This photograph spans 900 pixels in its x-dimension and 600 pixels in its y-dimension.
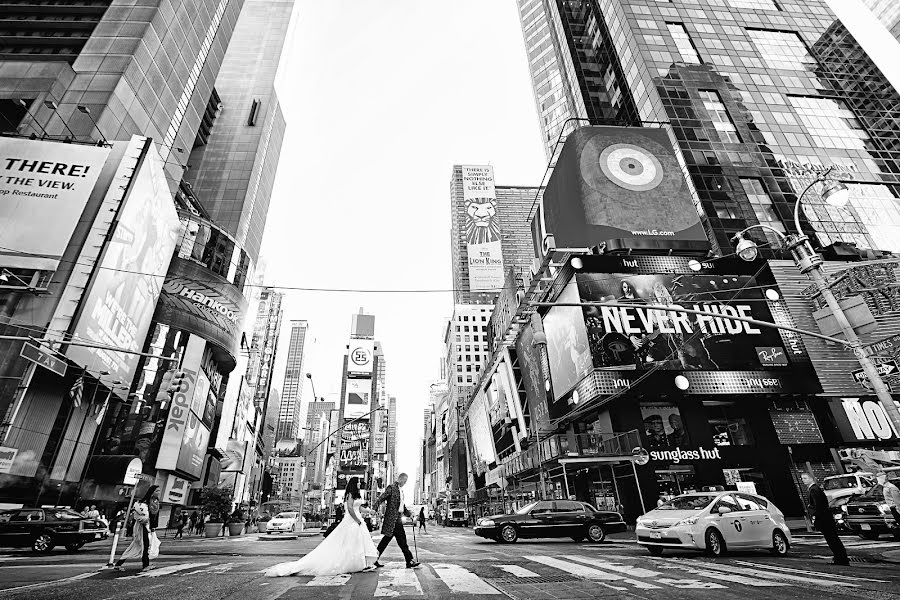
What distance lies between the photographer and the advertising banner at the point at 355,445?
376ft

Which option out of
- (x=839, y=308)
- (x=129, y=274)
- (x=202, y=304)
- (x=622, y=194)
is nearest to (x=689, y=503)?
(x=839, y=308)

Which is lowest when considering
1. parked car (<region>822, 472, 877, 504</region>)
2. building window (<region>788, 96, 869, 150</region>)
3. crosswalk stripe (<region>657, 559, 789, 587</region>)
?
crosswalk stripe (<region>657, 559, 789, 587</region>)

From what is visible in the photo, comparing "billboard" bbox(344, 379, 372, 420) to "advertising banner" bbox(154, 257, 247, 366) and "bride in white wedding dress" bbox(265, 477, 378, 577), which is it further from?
"bride in white wedding dress" bbox(265, 477, 378, 577)

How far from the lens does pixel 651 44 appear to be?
51.0 m

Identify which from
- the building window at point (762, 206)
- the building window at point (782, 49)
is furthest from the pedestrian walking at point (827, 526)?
the building window at point (782, 49)

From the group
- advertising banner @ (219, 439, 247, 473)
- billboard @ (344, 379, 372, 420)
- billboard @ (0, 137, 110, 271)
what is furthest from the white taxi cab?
billboard @ (344, 379, 372, 420)

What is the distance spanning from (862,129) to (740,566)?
62.1 metres

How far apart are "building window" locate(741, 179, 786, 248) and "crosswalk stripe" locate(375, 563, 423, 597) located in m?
44.0

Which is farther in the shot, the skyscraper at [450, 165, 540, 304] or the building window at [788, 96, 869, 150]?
the skyscraper at [450, 165, 540, 304]

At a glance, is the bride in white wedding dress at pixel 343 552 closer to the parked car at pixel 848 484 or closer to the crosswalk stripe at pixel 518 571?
the crosswalk stripe at pixel 518 571

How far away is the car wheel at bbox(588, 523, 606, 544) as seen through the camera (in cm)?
1780

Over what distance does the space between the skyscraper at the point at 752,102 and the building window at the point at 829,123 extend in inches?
5.7

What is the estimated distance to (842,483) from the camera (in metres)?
19.0

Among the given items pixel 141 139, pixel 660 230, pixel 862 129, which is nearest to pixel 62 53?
pixel 141 139
